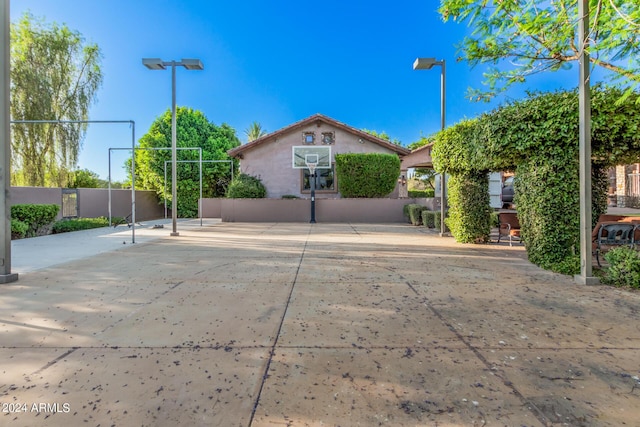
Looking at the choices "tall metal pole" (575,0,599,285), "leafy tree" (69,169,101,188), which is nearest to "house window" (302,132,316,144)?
"leafy tree" (69,169,101,188)

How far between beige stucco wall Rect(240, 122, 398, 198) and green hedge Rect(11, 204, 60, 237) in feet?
36.1

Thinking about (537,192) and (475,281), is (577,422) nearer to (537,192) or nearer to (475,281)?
(475,281)

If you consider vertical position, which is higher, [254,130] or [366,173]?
[254,130]

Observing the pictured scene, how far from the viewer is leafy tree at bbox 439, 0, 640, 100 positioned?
16.3 feet

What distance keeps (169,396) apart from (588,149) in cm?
599

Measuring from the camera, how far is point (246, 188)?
19938 mm

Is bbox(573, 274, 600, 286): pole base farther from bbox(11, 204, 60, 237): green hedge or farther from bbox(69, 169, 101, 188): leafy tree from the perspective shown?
bbox(69, 169, 101, 188): leafy tree

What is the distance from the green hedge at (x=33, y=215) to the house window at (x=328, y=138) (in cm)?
1374

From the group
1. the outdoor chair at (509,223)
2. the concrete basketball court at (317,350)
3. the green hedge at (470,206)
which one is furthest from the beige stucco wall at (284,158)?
the concrete basketball court at (317,350)

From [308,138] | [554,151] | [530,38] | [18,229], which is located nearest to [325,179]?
[308,138]

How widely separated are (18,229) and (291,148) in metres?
13.8

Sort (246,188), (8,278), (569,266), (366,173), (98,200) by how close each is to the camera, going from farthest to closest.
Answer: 1. (246,188)
2. (366,173)
3. (98,200)
4. (569,266)
5. (8,278)

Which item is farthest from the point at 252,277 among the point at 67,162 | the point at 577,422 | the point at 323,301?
the point at 67,162

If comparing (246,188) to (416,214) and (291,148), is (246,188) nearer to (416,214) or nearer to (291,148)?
(291,148)
